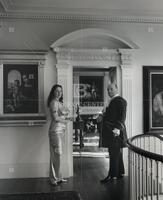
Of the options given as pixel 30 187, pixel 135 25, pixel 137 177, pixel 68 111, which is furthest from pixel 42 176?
pixel 135 25

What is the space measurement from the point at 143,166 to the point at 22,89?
2.18 meters

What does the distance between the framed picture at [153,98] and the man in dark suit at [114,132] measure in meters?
0.42

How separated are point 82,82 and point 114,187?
177cm

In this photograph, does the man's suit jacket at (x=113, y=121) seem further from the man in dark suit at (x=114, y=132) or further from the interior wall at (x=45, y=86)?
the interior wall at (x=45, y=86)

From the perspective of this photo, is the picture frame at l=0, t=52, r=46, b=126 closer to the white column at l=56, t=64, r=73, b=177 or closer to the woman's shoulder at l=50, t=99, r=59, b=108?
the woman's shoulder at l=50, t=99, r=59, b=108

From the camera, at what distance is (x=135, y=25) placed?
417 centimetres

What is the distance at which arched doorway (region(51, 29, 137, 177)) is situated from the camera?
3.99 metres

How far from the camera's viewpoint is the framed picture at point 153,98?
4.20 metres

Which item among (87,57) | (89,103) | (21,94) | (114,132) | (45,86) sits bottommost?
(114,132)

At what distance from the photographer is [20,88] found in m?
4.00

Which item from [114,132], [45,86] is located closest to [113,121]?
[114,132]

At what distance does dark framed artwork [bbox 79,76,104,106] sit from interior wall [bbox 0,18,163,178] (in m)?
0.50

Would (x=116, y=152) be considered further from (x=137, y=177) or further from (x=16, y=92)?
(x=16, y=92)

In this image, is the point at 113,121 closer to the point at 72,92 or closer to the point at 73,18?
the point at 72,92
